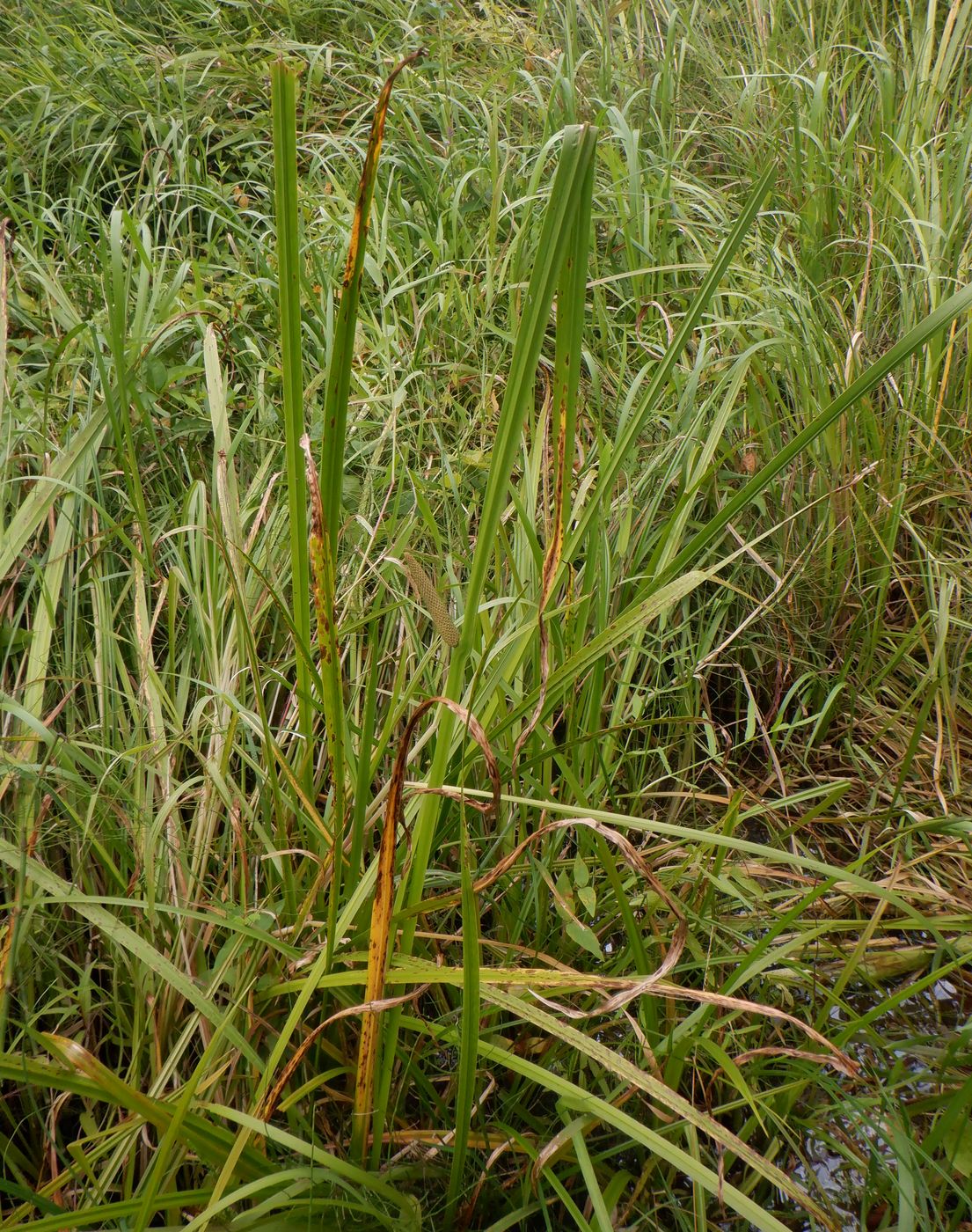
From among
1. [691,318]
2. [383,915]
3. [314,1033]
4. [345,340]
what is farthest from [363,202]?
[314,1033]

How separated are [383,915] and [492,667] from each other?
1.44 feet

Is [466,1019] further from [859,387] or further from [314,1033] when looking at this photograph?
[859,387]

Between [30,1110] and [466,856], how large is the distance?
26.3 inches

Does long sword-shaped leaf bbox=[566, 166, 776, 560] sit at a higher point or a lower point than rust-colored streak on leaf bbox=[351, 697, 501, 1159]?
higher

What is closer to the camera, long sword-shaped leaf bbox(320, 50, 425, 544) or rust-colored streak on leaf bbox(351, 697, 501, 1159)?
long sword-shaped leaf bbox(320, 50, 425, 544)

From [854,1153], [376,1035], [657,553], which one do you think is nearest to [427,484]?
[657,553]

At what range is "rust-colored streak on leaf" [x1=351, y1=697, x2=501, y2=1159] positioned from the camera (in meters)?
0.72

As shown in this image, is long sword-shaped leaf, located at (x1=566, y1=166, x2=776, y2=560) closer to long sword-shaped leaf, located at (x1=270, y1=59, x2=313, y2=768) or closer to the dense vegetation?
the dense vegetation

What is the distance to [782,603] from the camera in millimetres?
1618

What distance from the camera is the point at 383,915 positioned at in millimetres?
783

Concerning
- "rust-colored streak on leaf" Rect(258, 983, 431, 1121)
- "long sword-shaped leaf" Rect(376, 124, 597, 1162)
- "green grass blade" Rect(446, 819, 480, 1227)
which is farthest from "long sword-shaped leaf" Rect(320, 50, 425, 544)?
"rust-colored streak on leaf" Rect(258, 983, 431, 1121)

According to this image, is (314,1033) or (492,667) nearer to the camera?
(314,1033)

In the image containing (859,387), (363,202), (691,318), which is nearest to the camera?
(363,202)

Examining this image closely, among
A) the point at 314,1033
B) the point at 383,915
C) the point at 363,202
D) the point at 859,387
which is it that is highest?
the point at 363,202
